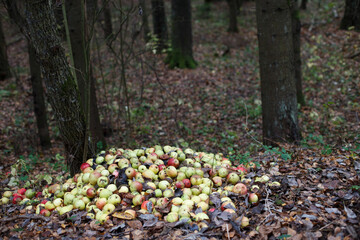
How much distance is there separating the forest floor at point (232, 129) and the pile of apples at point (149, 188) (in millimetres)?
148

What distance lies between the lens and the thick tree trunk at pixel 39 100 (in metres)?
6.55

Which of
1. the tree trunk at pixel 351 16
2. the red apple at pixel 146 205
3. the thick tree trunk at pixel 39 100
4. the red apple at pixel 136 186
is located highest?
the tree trunk at pixel 351 16

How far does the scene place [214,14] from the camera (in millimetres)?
19516

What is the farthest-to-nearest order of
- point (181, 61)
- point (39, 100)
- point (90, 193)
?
point (181, 61)
point (39, 100)
point (90, 193)

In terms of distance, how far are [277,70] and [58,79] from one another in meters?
3.58

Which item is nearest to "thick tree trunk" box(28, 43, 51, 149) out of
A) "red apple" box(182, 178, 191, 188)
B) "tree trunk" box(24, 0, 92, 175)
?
"tree trunk" box(24, 0, 92, 175)

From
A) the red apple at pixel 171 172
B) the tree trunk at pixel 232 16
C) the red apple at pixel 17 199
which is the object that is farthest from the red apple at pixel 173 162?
the tree trunk at pixel 232 16

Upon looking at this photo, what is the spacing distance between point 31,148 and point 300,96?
23.8 feet

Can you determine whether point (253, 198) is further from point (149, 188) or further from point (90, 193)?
point (90, 193)

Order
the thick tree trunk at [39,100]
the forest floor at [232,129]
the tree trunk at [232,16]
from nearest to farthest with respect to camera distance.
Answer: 1. the forest floor at [232,129]
2. the thick tree trunk at [39,100]
3. the tree trunk at [232,16]

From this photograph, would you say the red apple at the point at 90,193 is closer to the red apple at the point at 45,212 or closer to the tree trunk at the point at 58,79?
the red apple at the point at 45,212

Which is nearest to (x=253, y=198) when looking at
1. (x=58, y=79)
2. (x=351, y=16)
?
(x=58, y=79)

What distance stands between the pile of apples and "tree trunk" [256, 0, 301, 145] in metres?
1.69

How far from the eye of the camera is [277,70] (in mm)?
5164
